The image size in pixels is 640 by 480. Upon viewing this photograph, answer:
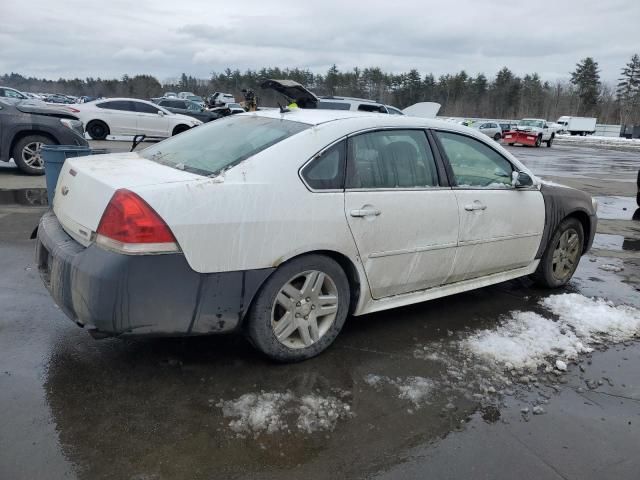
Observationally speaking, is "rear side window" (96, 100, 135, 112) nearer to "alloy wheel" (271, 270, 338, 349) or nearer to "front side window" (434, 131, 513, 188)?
"front side window" (434, 131, 513, 188)

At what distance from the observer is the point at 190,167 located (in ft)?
10.6

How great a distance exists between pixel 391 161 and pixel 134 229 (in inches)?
71.6

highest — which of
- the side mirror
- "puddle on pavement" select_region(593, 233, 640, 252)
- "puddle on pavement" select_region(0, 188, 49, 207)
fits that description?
the side mirror

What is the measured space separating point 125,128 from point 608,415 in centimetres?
1815

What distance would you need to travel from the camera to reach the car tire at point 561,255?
492cm

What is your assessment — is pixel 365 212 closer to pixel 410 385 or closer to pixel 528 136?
pixel 410 385

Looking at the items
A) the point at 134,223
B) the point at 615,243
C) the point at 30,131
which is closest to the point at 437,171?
the point at 134,223

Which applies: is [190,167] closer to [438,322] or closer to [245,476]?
[245,476]

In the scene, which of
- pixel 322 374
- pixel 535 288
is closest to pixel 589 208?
pixel 535 288

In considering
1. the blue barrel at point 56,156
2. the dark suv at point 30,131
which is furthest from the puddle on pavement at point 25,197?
the dark suv at point 30,131

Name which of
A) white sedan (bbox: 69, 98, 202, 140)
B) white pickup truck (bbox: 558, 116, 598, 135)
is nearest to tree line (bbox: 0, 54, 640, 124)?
white pickup truck (bbox: 558, 116, 598, 135)

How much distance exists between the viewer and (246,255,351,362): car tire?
310 centimetres

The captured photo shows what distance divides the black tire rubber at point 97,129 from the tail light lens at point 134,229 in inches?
673

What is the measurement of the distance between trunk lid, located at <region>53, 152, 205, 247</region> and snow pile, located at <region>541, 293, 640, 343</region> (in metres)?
3.20
